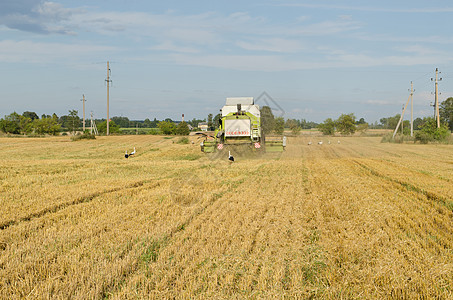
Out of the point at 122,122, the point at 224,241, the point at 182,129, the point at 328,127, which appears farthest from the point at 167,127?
the point at 224,241

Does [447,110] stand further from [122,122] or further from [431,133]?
[122,122]

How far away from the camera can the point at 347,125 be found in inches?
3553

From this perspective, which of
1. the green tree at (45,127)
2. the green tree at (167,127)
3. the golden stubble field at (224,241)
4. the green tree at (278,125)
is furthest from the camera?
the green tree at (167,127)

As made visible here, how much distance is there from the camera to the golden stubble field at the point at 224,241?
414cm

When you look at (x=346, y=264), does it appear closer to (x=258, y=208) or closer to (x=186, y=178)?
(x=258, y=208)

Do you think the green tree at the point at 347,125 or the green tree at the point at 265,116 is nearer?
the green tree at the point at 265,116

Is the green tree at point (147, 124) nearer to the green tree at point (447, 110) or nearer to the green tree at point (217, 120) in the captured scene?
the green tree at point (447, 110)

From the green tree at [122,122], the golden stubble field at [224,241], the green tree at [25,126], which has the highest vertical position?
the green tree at [122,122]

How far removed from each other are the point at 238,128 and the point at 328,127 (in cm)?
7282

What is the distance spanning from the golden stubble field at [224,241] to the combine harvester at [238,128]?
10.8 meters

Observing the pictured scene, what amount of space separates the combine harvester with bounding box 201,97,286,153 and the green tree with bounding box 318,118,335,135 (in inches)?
2757

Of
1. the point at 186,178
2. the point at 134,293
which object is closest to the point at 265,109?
the point at 186,178

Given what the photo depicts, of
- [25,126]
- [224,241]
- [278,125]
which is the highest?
[25,126]

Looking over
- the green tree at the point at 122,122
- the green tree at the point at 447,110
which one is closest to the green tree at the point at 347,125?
the green tree at the point at 447,110
